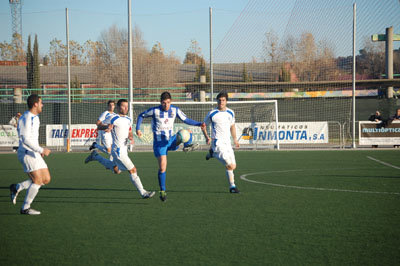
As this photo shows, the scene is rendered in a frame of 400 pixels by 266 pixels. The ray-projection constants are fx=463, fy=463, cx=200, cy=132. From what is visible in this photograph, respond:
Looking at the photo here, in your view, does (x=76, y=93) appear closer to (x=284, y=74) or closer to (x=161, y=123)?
(x=284, y=74)

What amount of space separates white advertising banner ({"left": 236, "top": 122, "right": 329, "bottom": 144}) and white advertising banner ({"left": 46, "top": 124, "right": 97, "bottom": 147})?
818 cm

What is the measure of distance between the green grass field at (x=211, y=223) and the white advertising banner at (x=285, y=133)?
491 inches

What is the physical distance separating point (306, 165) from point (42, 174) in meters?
10.5

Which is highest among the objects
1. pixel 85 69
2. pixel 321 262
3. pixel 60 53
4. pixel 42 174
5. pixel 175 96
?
pixel 60 53

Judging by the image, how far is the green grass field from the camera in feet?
17.4

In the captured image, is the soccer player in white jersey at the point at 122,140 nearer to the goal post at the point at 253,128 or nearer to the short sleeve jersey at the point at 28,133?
the short sleeve jersey at the point at 28,133

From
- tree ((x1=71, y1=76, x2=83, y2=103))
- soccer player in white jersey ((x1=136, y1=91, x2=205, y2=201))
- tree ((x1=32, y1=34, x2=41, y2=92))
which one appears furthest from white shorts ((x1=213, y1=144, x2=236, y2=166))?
tree ((x1=32, y1=34, x2=41, y2=92))

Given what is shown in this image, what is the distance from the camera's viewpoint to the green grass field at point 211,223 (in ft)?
17.4

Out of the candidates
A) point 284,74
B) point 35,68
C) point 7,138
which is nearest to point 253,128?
point 284,74

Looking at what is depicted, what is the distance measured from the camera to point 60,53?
7300 cm

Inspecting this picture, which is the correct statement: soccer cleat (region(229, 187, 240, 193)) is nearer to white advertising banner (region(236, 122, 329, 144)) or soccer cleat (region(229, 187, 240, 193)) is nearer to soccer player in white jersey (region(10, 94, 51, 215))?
soccer player in white jersey (region(10, 94, 51, 215))

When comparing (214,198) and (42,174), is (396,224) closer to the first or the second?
(214,198)

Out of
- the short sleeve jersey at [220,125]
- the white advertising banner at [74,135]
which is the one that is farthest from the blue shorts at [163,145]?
the white advertising banner at [74,135]

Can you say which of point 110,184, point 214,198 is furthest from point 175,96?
point 214,198
